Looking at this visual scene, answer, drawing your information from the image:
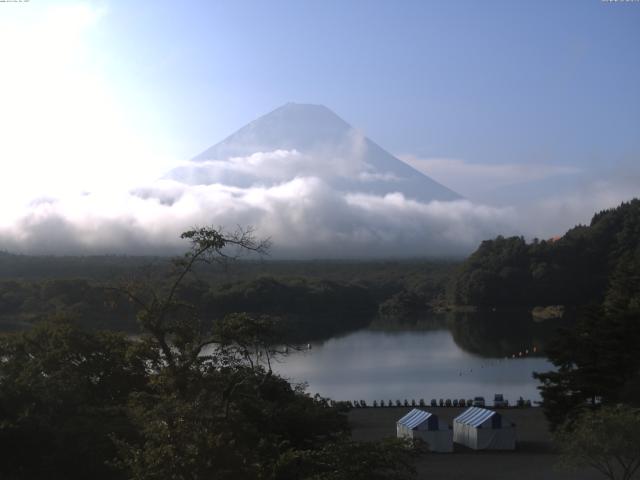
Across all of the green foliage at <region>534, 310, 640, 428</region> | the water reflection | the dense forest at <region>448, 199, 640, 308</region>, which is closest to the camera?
the green foliage at <region>534, 310, 640, 428</region>

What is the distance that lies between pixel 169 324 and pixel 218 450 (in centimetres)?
137

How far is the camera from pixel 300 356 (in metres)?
30.4

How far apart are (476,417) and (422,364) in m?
14.2

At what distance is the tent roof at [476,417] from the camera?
44.5 feet

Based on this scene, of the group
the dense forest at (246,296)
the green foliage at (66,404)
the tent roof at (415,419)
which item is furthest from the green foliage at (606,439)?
the dense forest at (246,296)

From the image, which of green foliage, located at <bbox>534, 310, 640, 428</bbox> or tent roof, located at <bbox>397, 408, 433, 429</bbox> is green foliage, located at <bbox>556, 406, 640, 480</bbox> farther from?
tent roof, located at <bbox>397, 408, 433, 429</bbox>

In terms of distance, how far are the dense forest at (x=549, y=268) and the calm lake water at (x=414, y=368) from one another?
15541mm

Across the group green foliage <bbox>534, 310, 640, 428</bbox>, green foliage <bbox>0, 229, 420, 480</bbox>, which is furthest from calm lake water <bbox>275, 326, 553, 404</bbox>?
green foliage <bbox>0, 229, 420, 480</bbox>

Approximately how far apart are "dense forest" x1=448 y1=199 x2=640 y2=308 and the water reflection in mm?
11511

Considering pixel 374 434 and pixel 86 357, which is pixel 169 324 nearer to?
pixel 86 357

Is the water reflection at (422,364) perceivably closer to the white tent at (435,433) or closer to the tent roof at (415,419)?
the tent roof at (415,419)

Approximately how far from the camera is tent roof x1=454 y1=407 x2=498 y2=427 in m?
13.6

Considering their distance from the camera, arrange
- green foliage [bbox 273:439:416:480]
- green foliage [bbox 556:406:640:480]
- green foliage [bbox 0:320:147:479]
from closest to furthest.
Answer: green foliage [bbox 273:439:416:480], green foliage [bbox 0:320:147:479], green foliage [bbox 556:406:640:480]

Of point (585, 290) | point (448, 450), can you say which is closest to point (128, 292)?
point (448, 450)
